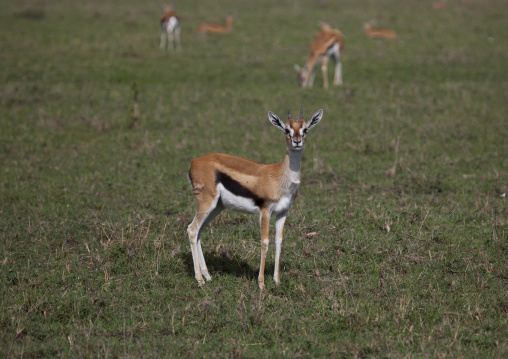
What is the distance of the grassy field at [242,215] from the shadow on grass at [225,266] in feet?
0.07

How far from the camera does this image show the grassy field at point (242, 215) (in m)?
5.16

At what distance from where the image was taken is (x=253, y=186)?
5.82 meters

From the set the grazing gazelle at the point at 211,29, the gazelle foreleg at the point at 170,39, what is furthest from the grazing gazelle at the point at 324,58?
the grazing gazelle at the point at 211,29

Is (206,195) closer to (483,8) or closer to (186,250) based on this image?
(186,250)

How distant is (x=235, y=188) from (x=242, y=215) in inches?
79.9

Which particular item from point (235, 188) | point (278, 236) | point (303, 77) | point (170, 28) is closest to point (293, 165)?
point (235, 188)

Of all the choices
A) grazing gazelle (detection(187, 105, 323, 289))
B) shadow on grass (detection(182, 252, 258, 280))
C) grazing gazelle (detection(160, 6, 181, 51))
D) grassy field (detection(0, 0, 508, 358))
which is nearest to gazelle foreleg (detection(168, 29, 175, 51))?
grazing gazelle (detection(160, 6, 181, 51))

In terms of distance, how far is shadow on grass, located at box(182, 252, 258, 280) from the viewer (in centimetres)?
634

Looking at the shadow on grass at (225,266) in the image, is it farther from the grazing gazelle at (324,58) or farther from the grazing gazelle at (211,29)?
the grazing gazelle at (211,29)

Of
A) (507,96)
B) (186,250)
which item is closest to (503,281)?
(186,250)

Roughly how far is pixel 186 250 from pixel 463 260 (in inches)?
120

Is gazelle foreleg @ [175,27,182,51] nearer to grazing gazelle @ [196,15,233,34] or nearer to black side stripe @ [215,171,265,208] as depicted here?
grazing gazelle @ [196,15,233,34]

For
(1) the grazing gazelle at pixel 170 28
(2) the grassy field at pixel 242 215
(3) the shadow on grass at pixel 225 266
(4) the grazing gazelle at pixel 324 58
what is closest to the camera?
(2) the grassy field at pixel 242 215

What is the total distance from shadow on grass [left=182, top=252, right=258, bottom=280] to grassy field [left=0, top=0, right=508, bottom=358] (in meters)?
0.02
